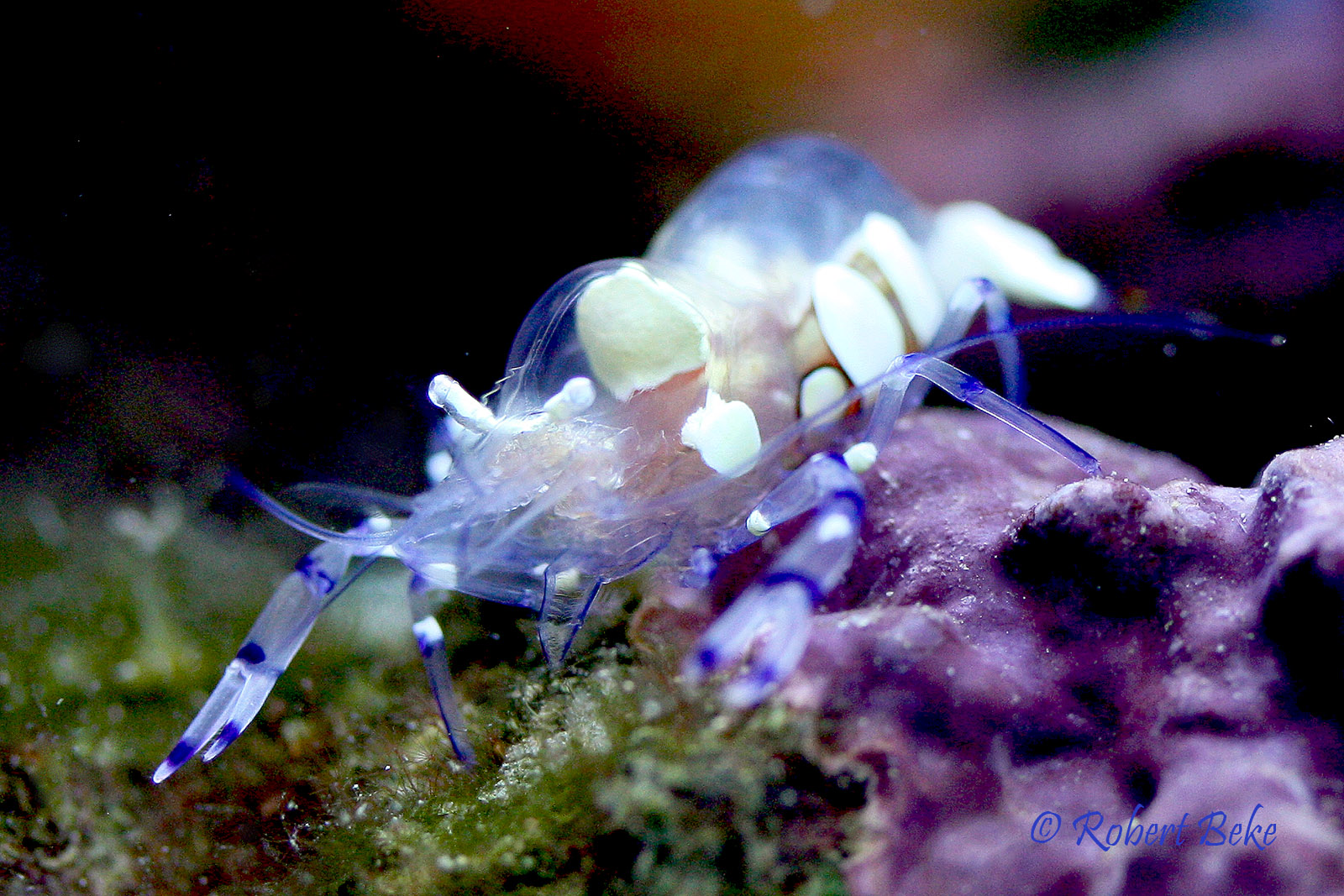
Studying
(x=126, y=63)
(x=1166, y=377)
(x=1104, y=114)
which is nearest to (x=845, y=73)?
(x=1104, y=114)

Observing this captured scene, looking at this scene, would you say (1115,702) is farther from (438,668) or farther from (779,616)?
(438,668)

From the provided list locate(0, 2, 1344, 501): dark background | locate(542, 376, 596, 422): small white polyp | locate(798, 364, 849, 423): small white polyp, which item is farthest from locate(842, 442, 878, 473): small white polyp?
locate(0, 2, 1344, 501): dark background

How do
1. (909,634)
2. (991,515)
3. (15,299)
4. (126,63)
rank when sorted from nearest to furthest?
(909,634) → (991,515) → (126,63) → (15,299)

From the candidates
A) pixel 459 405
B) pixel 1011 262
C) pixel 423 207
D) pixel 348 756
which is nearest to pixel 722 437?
pixel 459 405

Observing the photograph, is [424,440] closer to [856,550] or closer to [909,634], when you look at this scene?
[856,550]

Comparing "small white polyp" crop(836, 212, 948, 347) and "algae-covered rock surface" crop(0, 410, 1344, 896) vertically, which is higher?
"small white polyp" crop(836, 212, 948, 347)

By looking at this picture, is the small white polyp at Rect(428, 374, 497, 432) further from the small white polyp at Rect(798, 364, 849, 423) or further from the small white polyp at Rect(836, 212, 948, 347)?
the small white polyp at Rect(836, 212, 948, 347)
